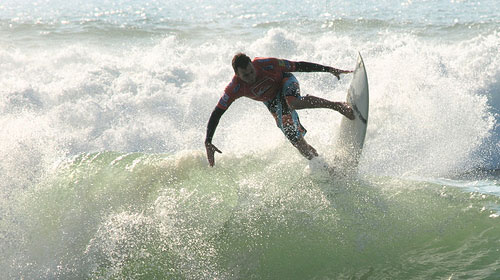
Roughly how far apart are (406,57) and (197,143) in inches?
186

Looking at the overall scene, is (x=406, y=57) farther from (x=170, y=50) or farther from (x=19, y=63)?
(x=19, y=63)

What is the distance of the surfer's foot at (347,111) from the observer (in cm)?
566

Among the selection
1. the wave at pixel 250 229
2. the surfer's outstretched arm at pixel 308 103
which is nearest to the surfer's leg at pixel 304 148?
the wave at pixel 250 229

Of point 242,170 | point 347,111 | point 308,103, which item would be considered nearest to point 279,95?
point 308,103

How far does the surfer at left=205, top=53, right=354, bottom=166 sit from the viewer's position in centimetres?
514

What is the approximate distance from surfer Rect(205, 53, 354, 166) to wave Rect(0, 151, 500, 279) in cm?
61

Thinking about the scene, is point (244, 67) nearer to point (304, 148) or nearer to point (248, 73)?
point (248, 73)

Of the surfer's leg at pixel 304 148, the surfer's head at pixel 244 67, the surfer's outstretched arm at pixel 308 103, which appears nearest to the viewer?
the surfer's head at pixel 244 67

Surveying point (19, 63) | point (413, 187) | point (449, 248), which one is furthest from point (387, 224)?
point (19, 63)

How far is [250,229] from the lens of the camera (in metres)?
5.00

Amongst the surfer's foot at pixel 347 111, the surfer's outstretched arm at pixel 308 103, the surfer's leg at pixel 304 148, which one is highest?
the surfer's outstretched arm at pixel 308 103

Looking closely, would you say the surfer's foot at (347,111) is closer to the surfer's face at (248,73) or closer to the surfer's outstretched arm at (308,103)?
the surfer's outstretched arm at (308,103)

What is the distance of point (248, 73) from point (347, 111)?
4.51 ft

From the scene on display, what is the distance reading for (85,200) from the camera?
18.0 feet
